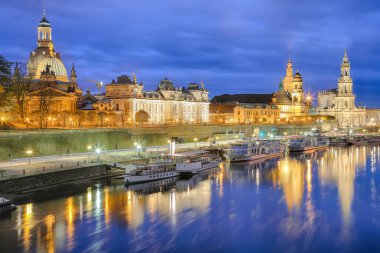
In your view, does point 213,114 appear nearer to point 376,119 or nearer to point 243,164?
point 243,164

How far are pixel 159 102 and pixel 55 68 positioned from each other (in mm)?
22748

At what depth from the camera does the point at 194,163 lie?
50500 millimetres

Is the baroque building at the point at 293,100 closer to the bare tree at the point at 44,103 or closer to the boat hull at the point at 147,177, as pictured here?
the bare tree at the point at 44,103

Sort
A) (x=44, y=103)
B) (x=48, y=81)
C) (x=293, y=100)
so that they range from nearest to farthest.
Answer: (x=44, y=103) → (x=48, y=81) → (x=293, y=100)

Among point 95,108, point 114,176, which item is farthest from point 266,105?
point 114,176

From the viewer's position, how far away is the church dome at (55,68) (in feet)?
320

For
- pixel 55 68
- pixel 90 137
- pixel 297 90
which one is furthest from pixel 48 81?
pixel 297 90

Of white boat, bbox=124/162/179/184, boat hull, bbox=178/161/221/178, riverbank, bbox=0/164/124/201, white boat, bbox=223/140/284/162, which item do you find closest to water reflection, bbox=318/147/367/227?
white boat, bbox=223/140/284/162

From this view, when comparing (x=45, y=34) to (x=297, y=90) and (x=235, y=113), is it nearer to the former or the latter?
(x=235, y=113)

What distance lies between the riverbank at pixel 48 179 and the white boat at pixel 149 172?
10.2ft

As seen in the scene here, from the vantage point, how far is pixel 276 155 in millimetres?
72438

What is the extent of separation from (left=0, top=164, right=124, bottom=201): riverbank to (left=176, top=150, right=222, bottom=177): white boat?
6325 millimetres

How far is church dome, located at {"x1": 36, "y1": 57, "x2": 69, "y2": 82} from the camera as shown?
9750 centimetres

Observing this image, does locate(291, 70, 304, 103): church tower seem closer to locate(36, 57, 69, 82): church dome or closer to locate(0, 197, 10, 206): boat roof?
locate(36, 57, 69, 82): church dome
